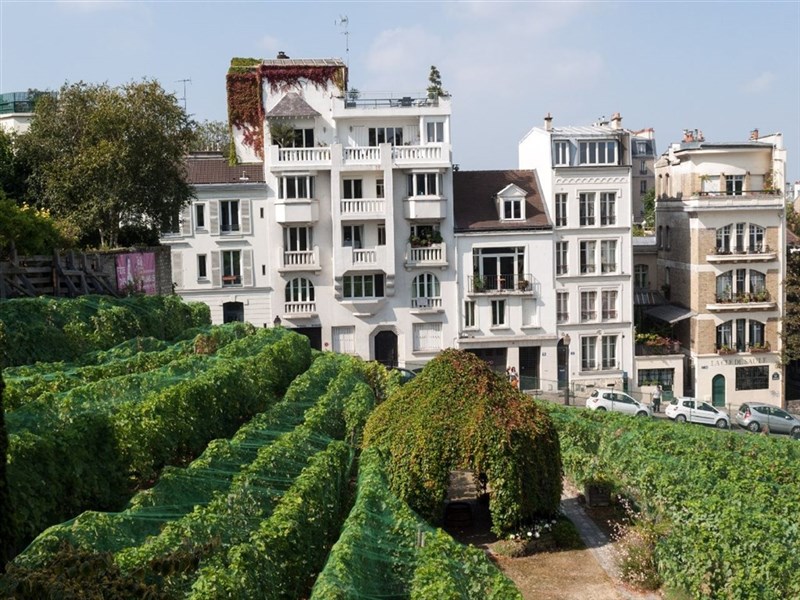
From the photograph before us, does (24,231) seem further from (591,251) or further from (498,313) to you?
(591,251)

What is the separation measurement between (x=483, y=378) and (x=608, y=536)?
4.41 meters

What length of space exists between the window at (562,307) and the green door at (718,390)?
A: 8.48 metres

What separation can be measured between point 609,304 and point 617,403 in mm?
11221

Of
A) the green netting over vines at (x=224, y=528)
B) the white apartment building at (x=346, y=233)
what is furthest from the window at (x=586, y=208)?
the green netting over vines at (x=224, y=528)

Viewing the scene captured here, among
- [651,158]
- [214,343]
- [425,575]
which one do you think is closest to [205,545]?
[425,575]

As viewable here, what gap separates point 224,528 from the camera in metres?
16.6

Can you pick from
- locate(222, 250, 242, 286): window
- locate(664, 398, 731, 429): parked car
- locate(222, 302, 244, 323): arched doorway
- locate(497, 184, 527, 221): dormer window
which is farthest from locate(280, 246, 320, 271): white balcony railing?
locate(664, 398, 731, 429): parked car

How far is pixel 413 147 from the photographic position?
51844mm

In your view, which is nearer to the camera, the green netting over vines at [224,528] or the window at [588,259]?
the green netting over vines at [224,528]

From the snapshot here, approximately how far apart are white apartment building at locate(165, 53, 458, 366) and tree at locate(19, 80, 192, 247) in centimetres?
1168

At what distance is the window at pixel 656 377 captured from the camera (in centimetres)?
5459

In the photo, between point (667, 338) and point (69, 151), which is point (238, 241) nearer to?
point (69, 151)

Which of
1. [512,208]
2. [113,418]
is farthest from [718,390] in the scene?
[113,418]

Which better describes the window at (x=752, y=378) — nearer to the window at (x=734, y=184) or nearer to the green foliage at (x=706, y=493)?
the window at (x=734, y=184)
